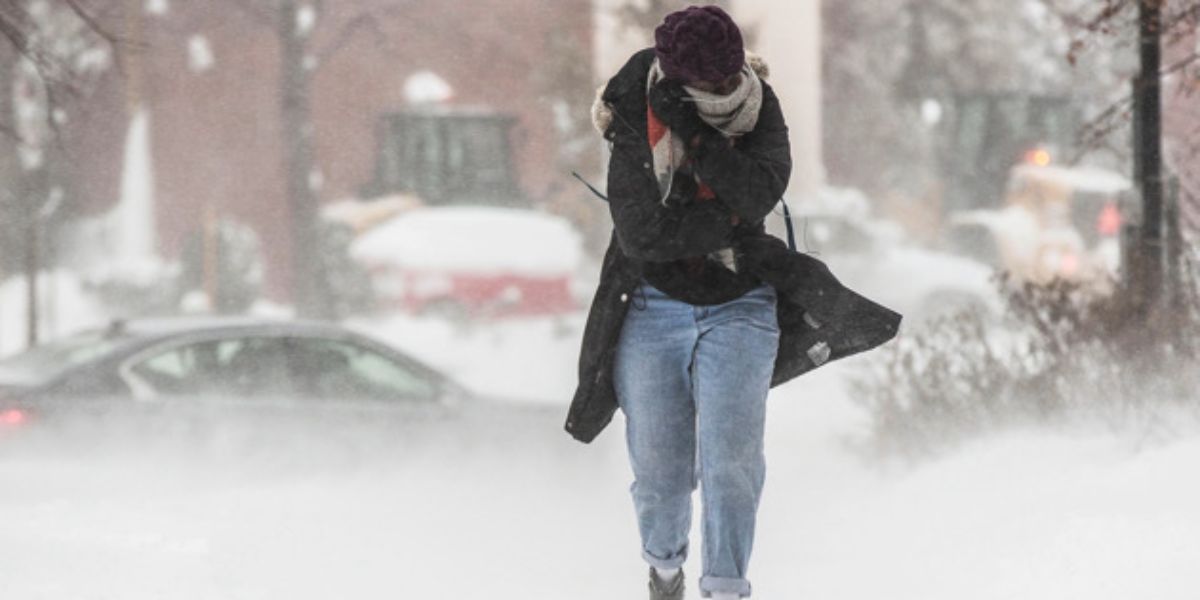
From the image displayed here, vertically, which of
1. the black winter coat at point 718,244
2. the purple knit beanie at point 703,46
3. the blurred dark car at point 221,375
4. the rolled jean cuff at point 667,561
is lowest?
the rolled jean cuff at point 667,561

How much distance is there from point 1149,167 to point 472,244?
1852cm

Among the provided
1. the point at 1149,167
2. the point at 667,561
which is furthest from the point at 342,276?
the point at 667,561

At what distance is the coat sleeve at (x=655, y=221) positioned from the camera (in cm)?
493

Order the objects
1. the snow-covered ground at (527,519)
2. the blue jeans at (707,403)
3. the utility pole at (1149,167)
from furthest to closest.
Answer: the utility pole at (1149,167) < the snow-covered ground at (527,519) < the blue jeans at (707,403)

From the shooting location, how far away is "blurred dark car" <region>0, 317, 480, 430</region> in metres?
10.5

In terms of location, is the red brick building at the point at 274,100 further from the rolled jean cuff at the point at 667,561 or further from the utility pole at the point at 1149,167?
the rolled jean cuff at the point at 667,561

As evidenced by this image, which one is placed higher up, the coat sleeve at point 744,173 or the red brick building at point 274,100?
the red brick building at point 274,100

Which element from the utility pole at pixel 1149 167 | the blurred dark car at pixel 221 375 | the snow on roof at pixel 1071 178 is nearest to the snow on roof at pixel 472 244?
the snow on roof at pixel 1071 178

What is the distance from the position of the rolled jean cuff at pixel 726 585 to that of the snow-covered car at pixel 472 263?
70.4 feet

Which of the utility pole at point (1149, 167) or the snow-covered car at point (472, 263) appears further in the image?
the snow-covered car at point (472, 263)

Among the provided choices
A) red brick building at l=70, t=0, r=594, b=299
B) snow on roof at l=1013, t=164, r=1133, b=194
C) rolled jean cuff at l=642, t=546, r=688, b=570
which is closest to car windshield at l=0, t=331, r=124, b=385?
rolled jean cuff at l=642, t=546, r=688, b=570

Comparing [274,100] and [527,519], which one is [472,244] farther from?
[527,519]

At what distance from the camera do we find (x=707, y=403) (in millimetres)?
5125

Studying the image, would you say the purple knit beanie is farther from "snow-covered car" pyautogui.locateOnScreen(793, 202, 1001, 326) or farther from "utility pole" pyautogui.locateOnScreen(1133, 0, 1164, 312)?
"snow-covered car" pyautogui.locateOnScreen(793, 202, 1001, 326)
